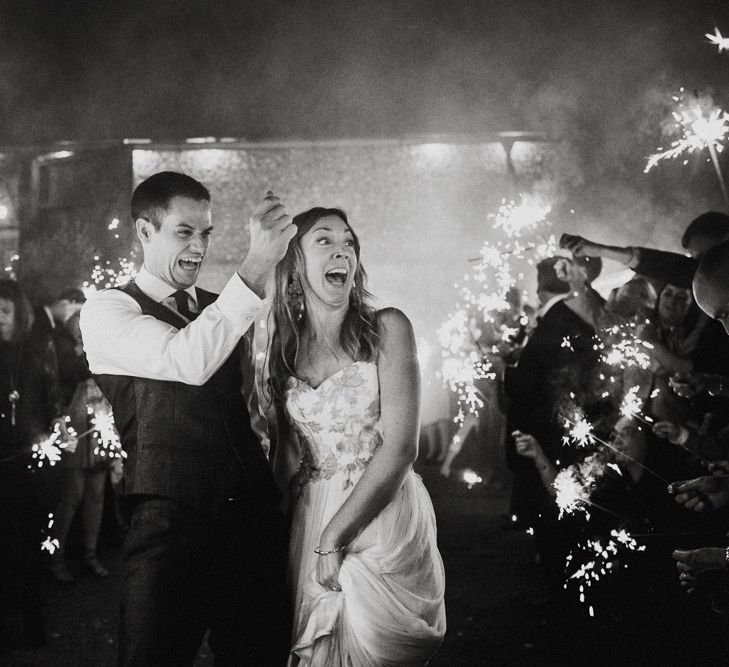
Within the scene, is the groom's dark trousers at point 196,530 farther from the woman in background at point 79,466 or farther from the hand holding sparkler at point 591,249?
the woman in background at point 79,466

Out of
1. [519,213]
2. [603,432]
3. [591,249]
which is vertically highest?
[519,213]

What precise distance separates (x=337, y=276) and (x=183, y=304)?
0.49 metres

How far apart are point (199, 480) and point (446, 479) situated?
650 cm

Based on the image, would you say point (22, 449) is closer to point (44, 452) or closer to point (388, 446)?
point (44, 452)

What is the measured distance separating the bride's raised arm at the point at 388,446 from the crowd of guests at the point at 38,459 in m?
2.53

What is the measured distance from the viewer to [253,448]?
226 centimetres

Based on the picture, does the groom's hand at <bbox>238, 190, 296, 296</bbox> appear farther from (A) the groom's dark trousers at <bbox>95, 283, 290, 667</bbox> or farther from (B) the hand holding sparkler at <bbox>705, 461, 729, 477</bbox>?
(B) the hand holding sparkler at <bbox>705, 461, 729, 477</bbox>

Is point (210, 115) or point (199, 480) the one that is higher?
point (210, 115)

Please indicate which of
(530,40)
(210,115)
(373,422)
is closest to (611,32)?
(530,40)

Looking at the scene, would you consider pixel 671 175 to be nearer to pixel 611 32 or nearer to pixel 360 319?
pixel 611 32

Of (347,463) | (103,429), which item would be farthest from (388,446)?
(103,429)

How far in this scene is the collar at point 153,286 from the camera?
2.39 meters

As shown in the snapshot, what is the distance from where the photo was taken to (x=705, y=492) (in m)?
2.71

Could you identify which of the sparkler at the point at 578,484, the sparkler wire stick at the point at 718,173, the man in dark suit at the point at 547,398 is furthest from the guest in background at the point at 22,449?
the sparkler wire stick at the point at 718,173
